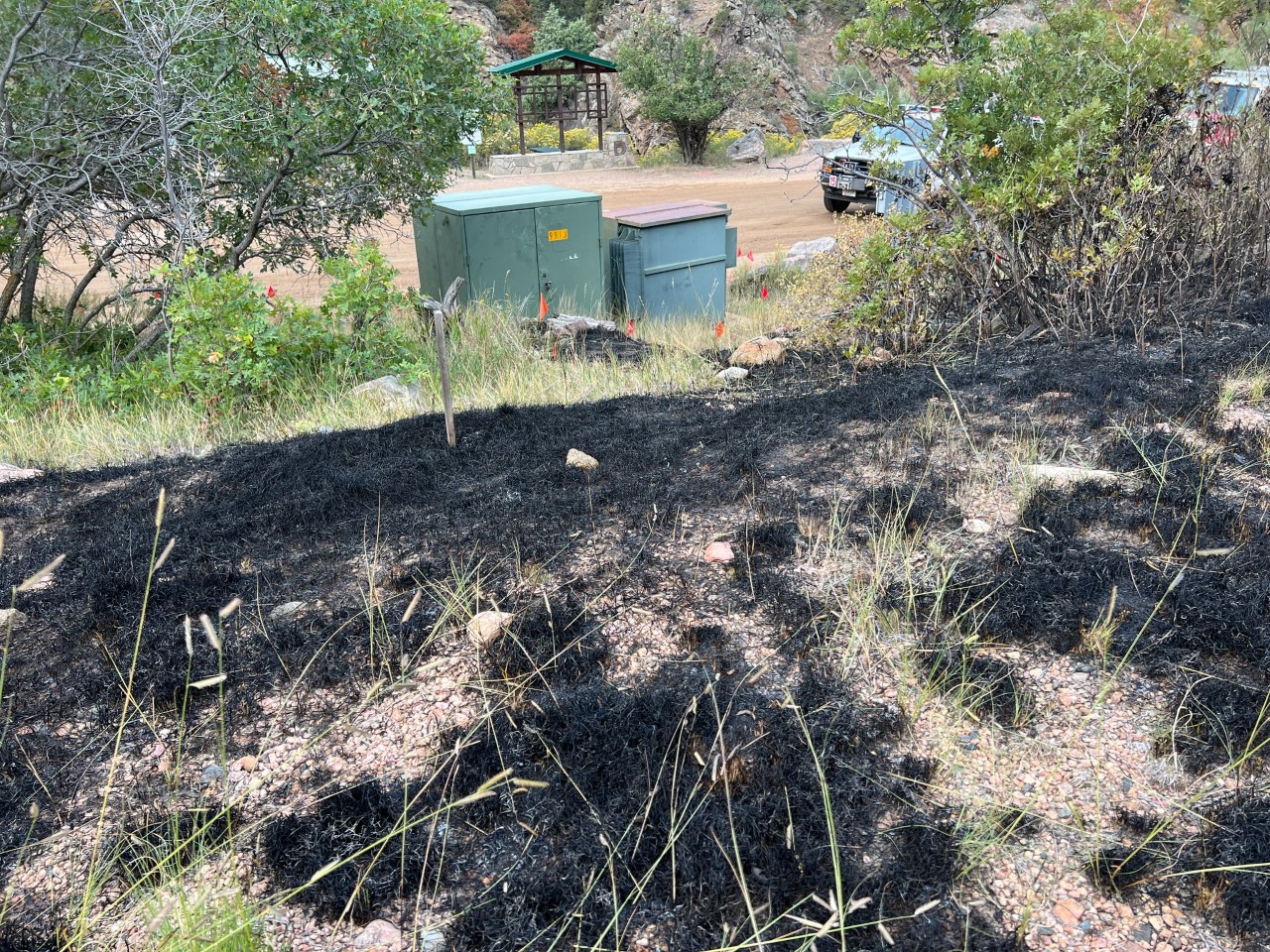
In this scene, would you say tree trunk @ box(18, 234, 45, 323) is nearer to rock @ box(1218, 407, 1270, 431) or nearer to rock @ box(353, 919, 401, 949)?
rock @ box(353, 919, 401, 949)

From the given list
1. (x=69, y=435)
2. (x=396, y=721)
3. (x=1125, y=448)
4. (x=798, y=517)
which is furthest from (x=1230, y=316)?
(x=69, y=435)

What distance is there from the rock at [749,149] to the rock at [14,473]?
76.7ft

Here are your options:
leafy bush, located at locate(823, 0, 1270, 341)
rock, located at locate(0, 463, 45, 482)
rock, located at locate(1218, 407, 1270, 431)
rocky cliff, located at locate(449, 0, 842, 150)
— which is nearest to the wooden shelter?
rocky cliff, located at locate(449, 0, 842, 150)

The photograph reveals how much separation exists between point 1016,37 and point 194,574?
536 centimetres

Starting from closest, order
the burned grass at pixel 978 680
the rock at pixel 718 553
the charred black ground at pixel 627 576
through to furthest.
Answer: the charred black ground at pixel 627 576
the burned grass at pixel 978 680
the rock at pixel 718 553

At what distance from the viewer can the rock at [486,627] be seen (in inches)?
104

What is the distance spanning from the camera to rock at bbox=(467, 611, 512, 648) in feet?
8.66

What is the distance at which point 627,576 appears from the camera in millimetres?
2992

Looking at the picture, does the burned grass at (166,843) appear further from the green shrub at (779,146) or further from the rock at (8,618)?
Answer: the green shrub at (779,146)

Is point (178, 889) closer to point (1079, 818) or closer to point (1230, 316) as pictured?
point (1079, 818)

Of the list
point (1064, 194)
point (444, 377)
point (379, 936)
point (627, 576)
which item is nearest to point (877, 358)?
point (1064, 194)

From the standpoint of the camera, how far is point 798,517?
10.9 feet

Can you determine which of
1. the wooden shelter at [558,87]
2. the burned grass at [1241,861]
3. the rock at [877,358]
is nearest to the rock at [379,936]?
the burned grass at [1241,861]

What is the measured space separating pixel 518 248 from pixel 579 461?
481 cm
